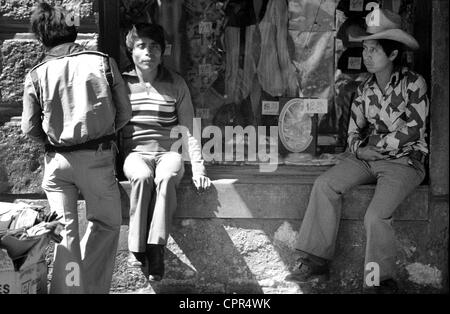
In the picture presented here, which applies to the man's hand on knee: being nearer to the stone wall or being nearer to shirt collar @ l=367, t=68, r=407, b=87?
shirt collar @ l=367, t=68, r=407, b=87

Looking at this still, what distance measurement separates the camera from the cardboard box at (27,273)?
4.13 metres

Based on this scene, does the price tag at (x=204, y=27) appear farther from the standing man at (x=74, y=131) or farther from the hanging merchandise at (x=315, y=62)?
the standing man at (x=74, y=131)

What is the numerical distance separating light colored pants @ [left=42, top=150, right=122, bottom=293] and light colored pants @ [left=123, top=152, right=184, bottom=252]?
0.48 feet

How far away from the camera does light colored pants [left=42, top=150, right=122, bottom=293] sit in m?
4.45

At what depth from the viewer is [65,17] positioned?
4.58 metres

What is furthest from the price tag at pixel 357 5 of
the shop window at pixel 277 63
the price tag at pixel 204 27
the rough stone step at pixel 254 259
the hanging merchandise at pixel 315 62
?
the rough stone step at pixel 254 259

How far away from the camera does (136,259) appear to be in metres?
5.00

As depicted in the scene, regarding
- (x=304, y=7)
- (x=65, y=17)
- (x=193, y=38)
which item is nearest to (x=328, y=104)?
(x=304, y=7)

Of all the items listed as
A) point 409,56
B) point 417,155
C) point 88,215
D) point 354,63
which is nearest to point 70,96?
point 88,215

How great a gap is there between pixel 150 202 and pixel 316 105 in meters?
1.68

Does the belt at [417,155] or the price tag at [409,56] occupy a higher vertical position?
the price tag at [409,56]

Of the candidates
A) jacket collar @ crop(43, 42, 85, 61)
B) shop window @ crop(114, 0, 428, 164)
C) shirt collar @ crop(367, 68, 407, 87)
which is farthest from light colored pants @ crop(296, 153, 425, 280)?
jacket collar @ crop(43, 42, 85, 61)

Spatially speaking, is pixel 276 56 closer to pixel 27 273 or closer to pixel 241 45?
pixel 241 45

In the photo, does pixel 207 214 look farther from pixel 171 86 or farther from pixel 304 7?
pixel 304 7
